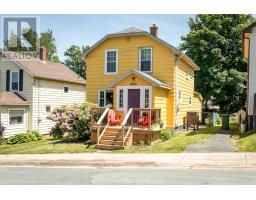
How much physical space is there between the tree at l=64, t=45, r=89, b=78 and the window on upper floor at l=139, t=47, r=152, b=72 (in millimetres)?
37877

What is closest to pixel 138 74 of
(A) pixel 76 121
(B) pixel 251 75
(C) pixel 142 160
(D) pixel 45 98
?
(A) pixel 76 121

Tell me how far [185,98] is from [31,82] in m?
12.9

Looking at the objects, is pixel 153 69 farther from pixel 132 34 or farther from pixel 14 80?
pixel 14 80

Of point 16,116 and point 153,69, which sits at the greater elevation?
point 153,69

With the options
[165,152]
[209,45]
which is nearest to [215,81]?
[209,45]

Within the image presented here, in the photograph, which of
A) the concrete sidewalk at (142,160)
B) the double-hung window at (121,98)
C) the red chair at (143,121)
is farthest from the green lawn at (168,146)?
the double-hung window at (121,98)

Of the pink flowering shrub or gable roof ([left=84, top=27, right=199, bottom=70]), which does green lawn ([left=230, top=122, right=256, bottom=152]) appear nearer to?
gable roof ([left=84, top=27, right=199, bottom=70])

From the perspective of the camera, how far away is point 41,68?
30828 millimetres

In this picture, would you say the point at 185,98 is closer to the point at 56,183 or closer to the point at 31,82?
the point at 31,82

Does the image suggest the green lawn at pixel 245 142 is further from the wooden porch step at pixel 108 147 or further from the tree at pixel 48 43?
Result: the tree at pixel 48 43

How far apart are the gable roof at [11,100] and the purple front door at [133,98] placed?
33.5 feet

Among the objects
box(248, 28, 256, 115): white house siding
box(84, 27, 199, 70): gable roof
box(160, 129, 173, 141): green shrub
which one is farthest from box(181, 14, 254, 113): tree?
box(160, 129, 173, 141): green shrub

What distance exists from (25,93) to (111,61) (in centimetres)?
869

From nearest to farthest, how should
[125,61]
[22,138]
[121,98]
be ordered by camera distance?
[121,98] → [125,61] → [22,138]
